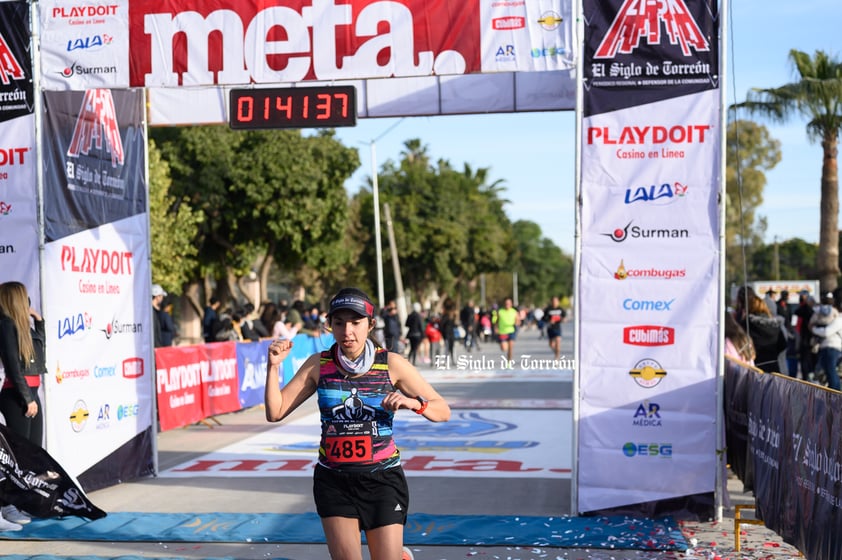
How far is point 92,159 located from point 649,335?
5.64m

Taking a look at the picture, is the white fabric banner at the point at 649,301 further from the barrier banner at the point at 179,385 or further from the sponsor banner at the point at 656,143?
the barrier banner at the point at 179,385

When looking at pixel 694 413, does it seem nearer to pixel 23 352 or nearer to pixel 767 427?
pixel 767 427

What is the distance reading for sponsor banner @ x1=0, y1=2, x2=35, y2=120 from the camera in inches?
376

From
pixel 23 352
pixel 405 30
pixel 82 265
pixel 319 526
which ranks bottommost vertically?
pixel 319 526

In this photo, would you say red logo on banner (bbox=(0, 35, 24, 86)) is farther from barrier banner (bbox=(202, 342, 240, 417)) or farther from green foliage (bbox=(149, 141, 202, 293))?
green foliage (bbox=(149, 141, 202, 293))

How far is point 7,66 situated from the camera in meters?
9.64

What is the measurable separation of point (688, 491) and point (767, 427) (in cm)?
130

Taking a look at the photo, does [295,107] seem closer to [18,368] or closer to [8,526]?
[18,368]

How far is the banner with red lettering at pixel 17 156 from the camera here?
9.39 meters

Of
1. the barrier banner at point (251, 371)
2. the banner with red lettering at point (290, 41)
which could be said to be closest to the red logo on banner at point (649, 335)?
the banner with red lettering at point (290, 41)

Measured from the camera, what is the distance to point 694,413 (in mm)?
8766

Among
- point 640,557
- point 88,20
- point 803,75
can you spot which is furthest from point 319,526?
point 803,75

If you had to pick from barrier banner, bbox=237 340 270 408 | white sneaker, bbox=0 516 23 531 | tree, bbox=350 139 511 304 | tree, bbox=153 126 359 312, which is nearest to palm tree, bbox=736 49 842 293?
tree, bbox=153 126 359 312

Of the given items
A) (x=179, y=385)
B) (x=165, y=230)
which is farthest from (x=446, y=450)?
(x=165, y=230)
